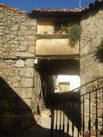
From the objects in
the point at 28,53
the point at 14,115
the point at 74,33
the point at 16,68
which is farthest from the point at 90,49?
the point at 14,115

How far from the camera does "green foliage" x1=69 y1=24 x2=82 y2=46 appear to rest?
904 centimetres

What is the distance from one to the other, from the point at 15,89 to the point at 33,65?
3.97 feet

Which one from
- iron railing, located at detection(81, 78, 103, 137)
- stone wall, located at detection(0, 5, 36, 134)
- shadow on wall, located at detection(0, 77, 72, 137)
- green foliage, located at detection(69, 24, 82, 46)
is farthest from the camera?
green foliage, located at detection(69, 24, 82, 46)

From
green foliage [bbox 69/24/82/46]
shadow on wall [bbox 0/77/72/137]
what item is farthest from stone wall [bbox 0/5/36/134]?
green foliage [bbox 69/24/82/46]

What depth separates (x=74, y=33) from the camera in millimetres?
9047

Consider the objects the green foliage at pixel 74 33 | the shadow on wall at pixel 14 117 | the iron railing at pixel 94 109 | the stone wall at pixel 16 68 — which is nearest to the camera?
the iron railing at pixel 94 109

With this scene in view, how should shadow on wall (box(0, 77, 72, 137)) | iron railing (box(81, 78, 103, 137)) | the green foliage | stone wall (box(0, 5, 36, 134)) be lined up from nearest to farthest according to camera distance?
iron railing (box(81, 78, 103, 137)), shadow on wall (box(0, 77, 72, 137)), stone wall (box(0, 5, 36, 134)), the green foliage

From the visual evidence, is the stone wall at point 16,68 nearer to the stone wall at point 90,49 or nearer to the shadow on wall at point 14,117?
the shadow on wall at point 14,117

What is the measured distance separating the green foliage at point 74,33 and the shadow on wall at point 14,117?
325 centimetres

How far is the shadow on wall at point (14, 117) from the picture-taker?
25.5ft

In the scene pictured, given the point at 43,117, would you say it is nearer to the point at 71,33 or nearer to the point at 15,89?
the point at 15,89

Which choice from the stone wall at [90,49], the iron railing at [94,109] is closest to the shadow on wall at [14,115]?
the iron railing at [94,109]

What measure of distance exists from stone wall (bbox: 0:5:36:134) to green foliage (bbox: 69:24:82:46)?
5.19 ft

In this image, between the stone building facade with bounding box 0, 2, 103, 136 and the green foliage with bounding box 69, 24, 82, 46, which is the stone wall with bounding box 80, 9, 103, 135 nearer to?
the stone building facade with bounding box 0, 2, 103, 136
